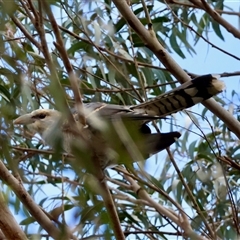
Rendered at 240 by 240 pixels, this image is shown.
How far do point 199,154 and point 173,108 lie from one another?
72 centimetres

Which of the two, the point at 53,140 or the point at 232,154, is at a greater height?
the point at 232,154

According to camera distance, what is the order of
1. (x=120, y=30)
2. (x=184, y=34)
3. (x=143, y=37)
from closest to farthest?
(x=143, y=37)
(x=120, y=30)
(x=184, y=34)

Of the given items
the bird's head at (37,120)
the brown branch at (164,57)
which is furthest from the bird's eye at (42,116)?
the brown branch at (164,57)

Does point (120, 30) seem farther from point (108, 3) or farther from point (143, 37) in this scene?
point (143, 37)

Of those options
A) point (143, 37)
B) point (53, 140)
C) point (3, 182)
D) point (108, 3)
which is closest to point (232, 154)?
point (108, 3)

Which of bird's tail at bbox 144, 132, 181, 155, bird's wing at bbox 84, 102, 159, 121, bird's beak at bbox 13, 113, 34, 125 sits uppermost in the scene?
bird's beak at bbox 13, 113, 34, 125

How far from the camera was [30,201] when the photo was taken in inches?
41.7

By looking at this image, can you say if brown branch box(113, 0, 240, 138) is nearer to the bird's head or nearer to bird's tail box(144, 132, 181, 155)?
bird's tail box(144, 132, 181, 155)

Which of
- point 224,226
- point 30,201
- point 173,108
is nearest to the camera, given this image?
point 30,201

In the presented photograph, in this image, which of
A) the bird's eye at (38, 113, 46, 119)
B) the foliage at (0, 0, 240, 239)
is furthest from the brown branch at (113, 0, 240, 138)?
the bird's eye at (38, 113, 46, 119)

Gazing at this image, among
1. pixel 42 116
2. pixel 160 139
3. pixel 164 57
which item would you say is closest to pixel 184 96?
pixel 160 139

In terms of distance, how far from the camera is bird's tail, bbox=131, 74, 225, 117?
147 centimetres

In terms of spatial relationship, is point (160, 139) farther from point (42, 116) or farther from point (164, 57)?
point (42, 116)

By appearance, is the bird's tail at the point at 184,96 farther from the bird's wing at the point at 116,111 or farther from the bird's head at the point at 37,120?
the bird's head at the point at 37,120
